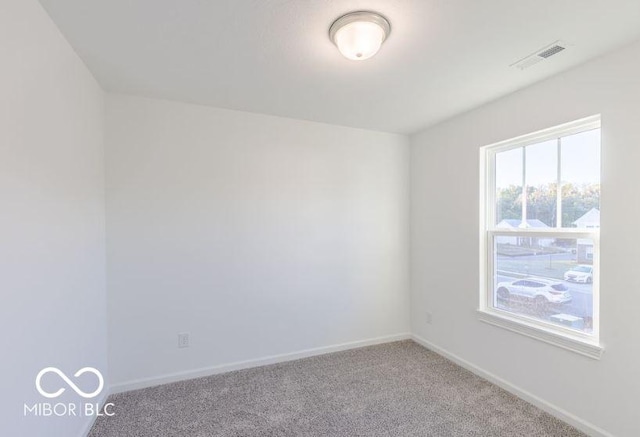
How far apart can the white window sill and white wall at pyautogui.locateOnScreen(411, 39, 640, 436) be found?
0.05 meters

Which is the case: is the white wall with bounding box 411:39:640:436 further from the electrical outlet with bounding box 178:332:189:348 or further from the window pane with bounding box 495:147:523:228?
the electrical outlet with bounding box 178:332:189:348

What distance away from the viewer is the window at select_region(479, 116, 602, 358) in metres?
2.10

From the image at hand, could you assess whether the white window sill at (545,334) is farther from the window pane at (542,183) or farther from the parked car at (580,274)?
the window pane at (542,183)

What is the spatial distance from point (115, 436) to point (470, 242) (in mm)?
3125

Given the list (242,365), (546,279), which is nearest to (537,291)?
(546,279)

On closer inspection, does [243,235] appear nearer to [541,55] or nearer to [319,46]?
[319,46]

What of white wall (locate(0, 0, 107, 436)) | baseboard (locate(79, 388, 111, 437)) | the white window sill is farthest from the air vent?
baseboard (locate(79, 388, 111, 437))

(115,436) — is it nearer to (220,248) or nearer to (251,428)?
(251,428)

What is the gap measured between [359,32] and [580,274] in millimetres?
2163

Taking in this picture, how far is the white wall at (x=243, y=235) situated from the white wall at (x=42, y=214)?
0.36m

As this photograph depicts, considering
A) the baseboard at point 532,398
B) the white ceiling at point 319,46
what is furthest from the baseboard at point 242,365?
the white ceiling at point 319,46

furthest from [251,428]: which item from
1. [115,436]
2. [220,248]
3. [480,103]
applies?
[480,103]

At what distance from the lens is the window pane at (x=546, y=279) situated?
2.13 metres

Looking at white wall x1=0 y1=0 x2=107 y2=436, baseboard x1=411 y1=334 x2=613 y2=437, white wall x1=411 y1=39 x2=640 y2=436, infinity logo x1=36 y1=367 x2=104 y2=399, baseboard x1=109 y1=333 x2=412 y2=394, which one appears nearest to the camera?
white wall x1=0 y1=0 x2=107 y2=436
